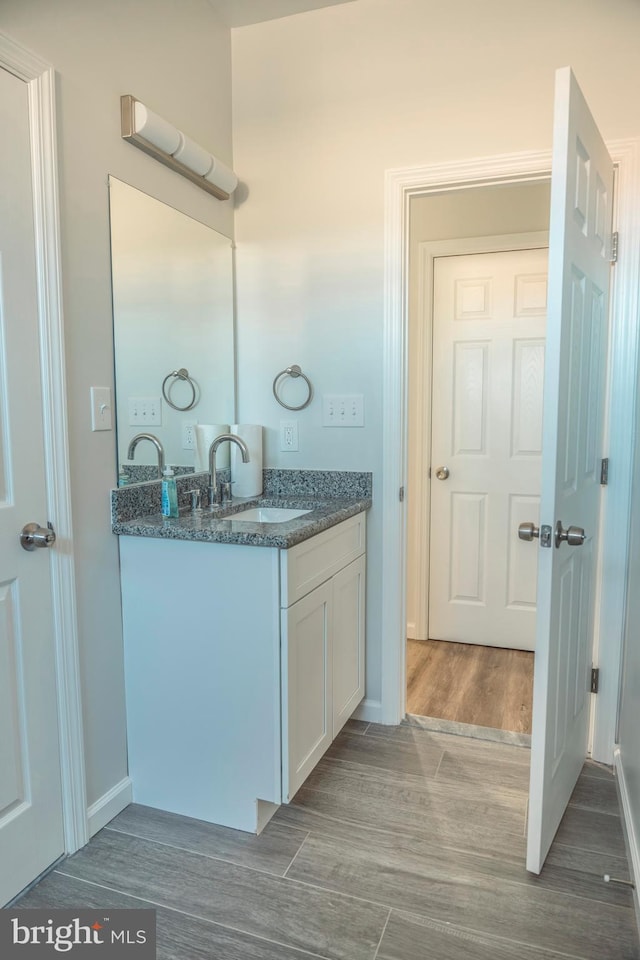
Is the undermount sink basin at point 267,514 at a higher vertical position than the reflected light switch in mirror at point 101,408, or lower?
lower

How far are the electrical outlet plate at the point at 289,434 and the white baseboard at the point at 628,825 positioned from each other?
5.23 feet

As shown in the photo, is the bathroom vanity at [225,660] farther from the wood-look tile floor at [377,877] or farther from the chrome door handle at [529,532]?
the chrome door handle at [529,532]

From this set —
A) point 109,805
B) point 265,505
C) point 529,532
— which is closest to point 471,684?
point 265,505

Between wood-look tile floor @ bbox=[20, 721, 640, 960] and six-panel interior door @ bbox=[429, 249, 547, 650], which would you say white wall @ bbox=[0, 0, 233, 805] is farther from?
six-panel interior door @ bbox=[429, 249, 547, 650]

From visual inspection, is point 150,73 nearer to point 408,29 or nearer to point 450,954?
point 408,29

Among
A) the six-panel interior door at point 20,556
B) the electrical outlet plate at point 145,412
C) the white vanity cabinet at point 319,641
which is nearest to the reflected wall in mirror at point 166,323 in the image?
the electrical outlet plate at point 145,412

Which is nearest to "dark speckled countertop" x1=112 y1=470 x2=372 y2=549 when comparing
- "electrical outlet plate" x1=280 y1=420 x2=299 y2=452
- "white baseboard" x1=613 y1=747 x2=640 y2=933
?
"electrical outlet plate" x1=280 y1=420 x2=299 y2=452

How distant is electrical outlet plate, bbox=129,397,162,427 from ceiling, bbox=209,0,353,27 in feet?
4.86

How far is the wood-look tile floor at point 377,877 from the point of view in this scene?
1.51 meters

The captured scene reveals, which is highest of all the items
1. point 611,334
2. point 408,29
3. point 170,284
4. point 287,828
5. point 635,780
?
point 408,29

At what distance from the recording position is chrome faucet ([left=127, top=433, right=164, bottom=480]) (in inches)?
79.1

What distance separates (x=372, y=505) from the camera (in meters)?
2.48

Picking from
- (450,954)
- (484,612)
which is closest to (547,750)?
(450,954)

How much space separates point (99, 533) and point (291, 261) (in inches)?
51.4
